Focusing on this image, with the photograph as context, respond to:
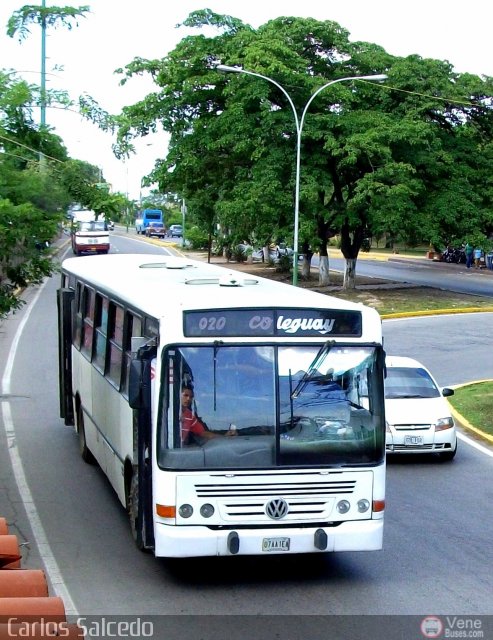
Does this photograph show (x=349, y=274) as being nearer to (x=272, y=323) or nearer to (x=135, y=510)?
(x=135, y=510)

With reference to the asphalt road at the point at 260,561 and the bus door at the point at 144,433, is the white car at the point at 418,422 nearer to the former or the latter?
the asphalt road at the point at 260,561

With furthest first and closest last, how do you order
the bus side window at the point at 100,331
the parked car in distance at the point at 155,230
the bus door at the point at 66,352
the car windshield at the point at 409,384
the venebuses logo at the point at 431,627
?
1. the parked car in distance at the point at 155,230
2. the car windshield at the point at 409,384
3. the bus door at the point at 66,352
4. the bus side window at the point at 100,331
5. the venebuses logo at the point at 431,627

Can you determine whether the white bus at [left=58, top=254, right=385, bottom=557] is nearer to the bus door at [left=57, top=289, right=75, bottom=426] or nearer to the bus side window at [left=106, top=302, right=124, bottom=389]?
the bus side window at [left=106, top=302, right=124, bottom=389]

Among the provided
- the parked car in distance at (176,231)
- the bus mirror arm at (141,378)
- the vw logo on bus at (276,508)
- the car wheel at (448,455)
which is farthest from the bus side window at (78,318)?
the parked car in distance at (176,231)

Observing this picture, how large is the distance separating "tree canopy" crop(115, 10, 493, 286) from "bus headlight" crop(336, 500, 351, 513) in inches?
1214

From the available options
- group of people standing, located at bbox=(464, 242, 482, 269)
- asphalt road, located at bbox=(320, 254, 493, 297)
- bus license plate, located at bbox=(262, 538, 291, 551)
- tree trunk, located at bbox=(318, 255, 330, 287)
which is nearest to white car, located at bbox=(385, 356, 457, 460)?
bus license plate, located at bbox=(262, 538, 291, 551)

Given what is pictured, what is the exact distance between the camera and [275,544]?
9.48m

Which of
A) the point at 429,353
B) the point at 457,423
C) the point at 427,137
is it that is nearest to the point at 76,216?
the point at 457,423

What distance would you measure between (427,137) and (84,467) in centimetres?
2993

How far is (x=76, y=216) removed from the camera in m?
14.8

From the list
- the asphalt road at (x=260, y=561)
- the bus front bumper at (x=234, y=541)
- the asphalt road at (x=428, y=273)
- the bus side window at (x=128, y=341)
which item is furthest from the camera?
the asphalt road at (x=428, y=273)

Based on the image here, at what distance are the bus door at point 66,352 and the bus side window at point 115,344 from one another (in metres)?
3.97

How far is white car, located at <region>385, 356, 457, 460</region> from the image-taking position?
16.1m

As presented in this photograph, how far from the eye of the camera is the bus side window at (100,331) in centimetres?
1342
